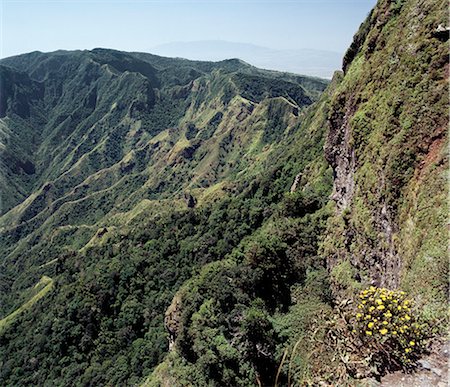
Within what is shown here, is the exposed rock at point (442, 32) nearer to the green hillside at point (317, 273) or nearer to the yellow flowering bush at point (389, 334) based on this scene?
the green hillside at point (317, 273)

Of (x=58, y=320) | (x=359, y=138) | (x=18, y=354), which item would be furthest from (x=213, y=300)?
(x=18, y=354)

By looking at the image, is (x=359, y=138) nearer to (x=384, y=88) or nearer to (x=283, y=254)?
(x=384, y=88)

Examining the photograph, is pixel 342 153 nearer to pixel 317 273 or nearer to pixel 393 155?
pixel 317 273

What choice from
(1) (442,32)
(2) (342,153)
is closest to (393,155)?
(1) (442,32)

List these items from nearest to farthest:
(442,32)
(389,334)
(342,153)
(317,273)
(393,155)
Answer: (389,334) < (393,155) < (442,32) < (317,273) < (342,153)

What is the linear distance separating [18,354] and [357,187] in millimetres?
89333

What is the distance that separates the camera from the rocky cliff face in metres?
20.0

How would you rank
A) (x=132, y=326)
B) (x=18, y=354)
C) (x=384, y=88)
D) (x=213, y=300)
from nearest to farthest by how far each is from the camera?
(x=384, y=88) → (x=213, y=300) → (x=132, y=326) → (x=18, y=354)

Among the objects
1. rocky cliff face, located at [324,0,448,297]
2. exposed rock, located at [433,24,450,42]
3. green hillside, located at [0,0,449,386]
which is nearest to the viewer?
green hillside, located at [0,0,449,386]

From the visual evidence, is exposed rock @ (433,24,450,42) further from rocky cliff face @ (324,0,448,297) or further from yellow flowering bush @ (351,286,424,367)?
yellow flowering bush @ (351,286,424,367)

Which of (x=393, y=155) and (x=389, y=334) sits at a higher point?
(x=393, y=155)

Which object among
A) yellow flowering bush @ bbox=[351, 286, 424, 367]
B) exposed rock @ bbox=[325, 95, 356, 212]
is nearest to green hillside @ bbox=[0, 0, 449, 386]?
yellow flowering bush @ bbox=[351, 286, 424, 367]

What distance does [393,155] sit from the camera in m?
25.1

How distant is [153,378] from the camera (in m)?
46.3
